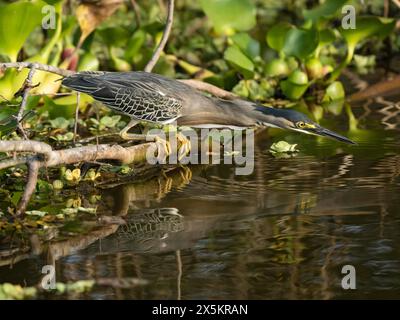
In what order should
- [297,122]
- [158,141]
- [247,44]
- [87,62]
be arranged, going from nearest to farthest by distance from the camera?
[297,122]
[158,141]
[87,62]
[247,44]

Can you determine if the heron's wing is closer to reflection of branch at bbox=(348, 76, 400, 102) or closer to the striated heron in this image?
the striated heron

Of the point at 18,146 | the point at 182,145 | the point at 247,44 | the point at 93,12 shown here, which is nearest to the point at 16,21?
the point at 93,12

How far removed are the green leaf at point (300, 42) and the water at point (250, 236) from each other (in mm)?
1852

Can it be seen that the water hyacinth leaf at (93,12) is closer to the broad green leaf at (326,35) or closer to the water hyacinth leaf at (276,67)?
the water hyacinth leaf at (276,67)

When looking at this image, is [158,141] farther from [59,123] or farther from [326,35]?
[326,35]

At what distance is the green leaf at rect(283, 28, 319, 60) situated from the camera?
8.33 metres

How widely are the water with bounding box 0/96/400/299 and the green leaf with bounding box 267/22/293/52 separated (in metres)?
2.02

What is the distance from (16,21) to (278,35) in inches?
103

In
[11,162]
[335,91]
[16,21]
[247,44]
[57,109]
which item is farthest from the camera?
[247,44]

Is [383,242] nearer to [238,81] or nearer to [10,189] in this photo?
[10,189]

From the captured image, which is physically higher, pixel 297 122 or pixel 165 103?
pixel 165 103

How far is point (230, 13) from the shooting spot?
8906mm

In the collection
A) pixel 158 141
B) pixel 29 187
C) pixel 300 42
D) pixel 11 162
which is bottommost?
pixel 29 187

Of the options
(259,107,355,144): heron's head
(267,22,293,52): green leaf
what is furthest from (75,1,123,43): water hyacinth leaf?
(259,107,355,144): heron's head
